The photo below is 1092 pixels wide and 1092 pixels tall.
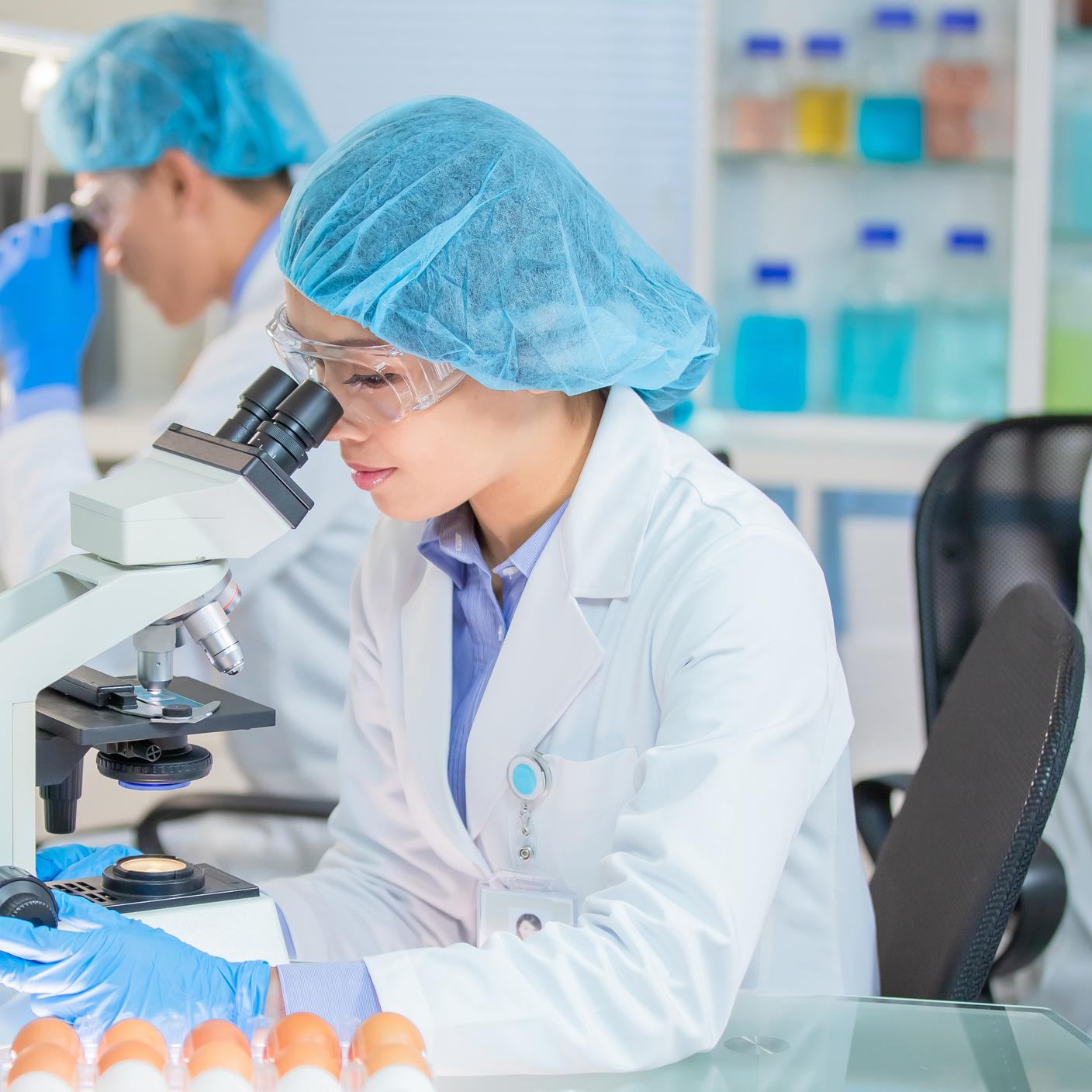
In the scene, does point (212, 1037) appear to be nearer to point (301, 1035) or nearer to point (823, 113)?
point (301, 1035)

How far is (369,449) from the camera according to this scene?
114 centimetres

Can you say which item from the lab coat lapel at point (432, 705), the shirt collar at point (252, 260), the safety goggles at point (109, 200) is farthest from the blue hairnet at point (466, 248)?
the safety goggles at point (109, 200)

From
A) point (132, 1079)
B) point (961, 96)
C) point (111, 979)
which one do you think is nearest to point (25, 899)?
point (111, 979)

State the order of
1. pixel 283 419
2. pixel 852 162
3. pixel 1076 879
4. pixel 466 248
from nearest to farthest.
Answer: pixel 283 419 → pixel 466 248 → pixel 1076 879 → pixel 852 162

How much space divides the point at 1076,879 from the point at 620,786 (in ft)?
2.87

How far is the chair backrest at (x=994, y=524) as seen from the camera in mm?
1832

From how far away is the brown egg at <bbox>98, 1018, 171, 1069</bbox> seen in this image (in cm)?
79

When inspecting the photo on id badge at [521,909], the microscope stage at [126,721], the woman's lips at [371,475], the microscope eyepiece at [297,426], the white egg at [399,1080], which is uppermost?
the microscope eyepiece at [297,426]

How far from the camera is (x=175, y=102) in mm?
1884

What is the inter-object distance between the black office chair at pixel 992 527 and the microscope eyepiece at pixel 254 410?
3.56 feet

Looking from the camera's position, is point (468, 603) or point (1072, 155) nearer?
point (468, 603)

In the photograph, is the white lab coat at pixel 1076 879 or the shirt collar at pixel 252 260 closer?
the white lab coat at pixel 1076 879

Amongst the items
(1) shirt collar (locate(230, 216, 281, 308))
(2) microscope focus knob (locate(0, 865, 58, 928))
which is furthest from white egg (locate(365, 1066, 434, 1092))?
(1) shirt collar (locate(230, 216, 281, 308))

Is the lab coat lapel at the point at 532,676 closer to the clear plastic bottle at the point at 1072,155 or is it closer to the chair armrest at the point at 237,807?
the chair armrest at the point at 237,807
